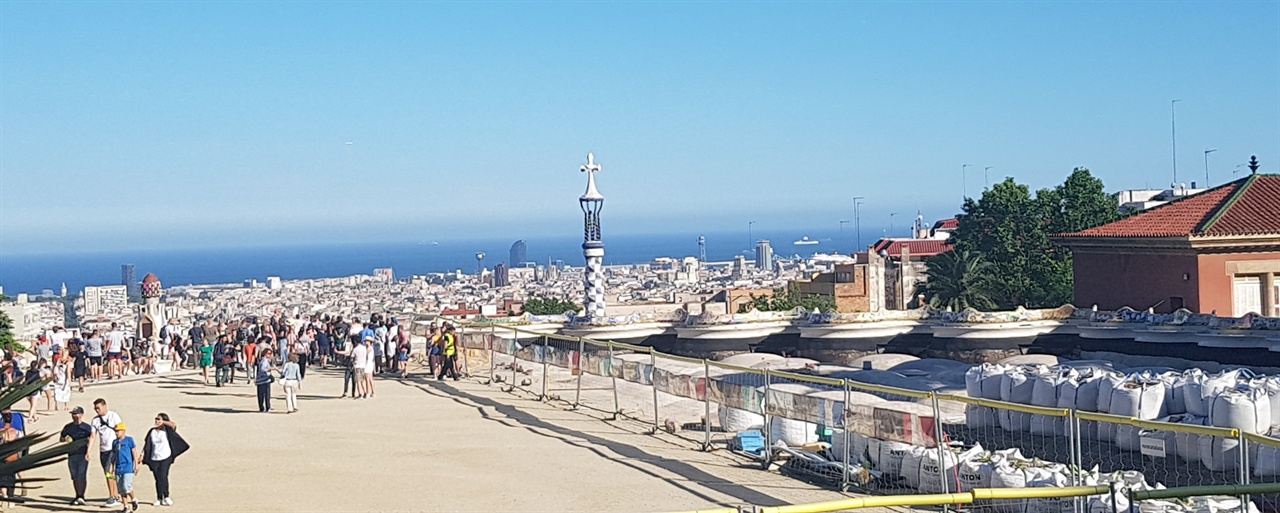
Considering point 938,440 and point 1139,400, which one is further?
point 1139,400

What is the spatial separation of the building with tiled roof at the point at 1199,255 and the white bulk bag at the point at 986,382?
612 inches

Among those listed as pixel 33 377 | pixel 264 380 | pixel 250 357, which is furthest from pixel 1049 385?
pixel 250 357

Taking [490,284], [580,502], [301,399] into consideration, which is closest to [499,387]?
[301,399]

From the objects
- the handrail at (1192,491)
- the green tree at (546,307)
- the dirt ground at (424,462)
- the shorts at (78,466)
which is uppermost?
the handrail at (1192,491)

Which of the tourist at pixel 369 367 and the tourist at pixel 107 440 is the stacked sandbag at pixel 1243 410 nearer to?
the tourist at pixel 107 440

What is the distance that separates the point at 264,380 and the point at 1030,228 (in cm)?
3776

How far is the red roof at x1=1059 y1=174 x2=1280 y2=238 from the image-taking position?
36312mm

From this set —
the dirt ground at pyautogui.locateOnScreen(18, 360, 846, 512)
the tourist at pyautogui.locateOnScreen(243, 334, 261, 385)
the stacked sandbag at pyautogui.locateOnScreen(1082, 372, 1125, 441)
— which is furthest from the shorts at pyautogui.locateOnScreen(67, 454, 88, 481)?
the stacked sandbag at pyautogui.locateOnScreen(1082, 372, 1125, 441)

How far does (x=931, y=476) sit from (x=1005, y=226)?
130ft

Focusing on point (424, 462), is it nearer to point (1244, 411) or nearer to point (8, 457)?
point (8, 457)

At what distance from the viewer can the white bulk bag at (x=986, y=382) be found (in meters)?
22.2

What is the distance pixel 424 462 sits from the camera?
1945 centimetres

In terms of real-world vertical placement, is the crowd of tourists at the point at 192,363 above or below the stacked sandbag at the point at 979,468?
above

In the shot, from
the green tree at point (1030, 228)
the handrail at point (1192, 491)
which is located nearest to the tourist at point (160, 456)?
the handrail at point (1192, 491)
